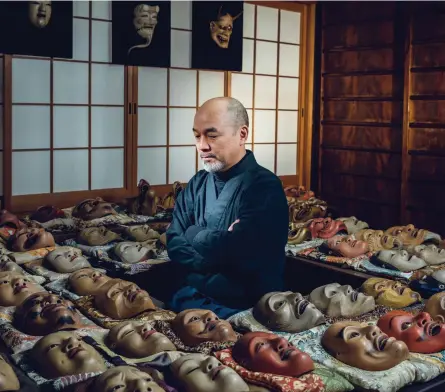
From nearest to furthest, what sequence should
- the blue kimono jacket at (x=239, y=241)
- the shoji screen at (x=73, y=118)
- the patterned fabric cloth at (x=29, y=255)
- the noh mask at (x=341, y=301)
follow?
the noh mask at (x=341, y=301)
the blue kimono jacket at (x=239, y=241)
the patterned fabric cloth at (x=29, y=255)
the shoji screen at (x=73, y=118)

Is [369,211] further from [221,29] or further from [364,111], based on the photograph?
[221,29]

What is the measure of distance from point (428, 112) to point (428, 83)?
27cm

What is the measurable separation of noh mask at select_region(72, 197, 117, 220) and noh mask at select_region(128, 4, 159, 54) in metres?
1.44

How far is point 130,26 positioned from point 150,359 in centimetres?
408

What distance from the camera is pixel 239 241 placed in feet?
11.5

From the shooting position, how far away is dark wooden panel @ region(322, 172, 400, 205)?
23.5 ft

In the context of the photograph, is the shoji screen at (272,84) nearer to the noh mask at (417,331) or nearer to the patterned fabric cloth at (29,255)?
the patterned fabric cloth at (29,255)

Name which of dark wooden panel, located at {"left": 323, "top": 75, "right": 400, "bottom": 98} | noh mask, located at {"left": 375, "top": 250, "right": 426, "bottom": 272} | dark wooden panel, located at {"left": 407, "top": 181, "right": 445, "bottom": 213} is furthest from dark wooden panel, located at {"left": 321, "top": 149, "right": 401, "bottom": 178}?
noh mask, located at {"left": 375, "top": 250, "right": 426, "bottom": 272}

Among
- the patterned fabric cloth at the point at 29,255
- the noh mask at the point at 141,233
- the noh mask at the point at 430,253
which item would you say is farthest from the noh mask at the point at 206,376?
the noh mask at the point at 141,233

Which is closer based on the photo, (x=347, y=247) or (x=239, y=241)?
(x=239, y=241)

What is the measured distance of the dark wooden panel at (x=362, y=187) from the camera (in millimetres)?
7176

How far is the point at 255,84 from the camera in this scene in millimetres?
7367

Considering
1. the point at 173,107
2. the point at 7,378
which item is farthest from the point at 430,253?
the point at 173,107

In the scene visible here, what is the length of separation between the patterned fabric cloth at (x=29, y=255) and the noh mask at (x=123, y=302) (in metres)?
1.13
